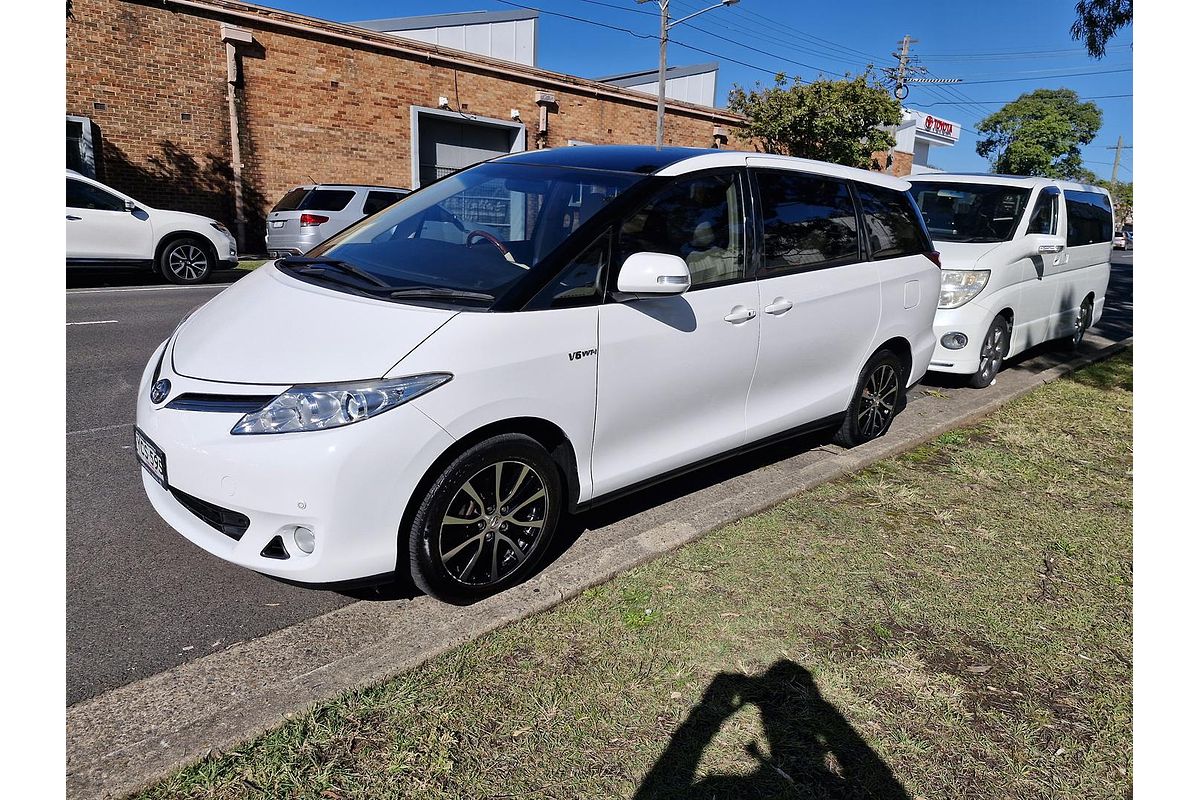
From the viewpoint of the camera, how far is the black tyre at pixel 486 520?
9.70ft

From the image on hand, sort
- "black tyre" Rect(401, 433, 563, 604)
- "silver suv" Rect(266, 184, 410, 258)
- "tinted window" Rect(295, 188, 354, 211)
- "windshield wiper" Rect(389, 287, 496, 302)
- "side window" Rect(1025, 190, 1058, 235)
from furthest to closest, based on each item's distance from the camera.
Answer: "tinted window" Rect(295, 188, 354, 211), "silver suv" Rect(266, 184, 410, 258), "side window" Rect(1025, 190, 1058, 235), "windshield wiper" Rect(389, 287, 496, 302), "black tyre" Rect(401, 433, 563, 604)

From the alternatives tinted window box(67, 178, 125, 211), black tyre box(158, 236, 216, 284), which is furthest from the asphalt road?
black tyre box(158, 236, 216, 284)

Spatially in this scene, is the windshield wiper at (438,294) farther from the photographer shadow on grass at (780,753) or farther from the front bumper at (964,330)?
the front bumper at (964,330)

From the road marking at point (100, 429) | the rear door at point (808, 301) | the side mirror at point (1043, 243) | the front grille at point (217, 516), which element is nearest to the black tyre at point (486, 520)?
the front grille at point (217, 516)

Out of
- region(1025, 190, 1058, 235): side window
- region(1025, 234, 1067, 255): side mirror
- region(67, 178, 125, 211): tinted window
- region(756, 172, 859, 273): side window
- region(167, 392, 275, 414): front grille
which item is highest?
region(67, 178, 125, 211): tinted window

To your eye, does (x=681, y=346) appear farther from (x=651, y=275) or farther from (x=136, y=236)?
(x=136, y=236)

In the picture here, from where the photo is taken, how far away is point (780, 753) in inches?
96.8

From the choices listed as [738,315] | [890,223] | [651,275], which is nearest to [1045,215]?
[890,223]

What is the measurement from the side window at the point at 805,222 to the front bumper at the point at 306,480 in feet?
7.38

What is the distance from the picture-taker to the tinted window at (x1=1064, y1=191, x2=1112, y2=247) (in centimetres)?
817

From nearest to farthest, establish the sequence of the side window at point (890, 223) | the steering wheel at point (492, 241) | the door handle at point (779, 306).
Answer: the steering wheel at point (492, 241) < the door handle at point (779, 306) < the side window at point (890, 223)

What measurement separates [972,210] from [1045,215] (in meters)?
0.75

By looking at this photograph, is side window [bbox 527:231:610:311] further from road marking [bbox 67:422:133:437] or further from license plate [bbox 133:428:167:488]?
road marking [bbox 67:422:133:437]

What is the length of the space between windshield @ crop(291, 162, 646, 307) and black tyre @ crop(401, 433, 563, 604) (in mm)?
649
